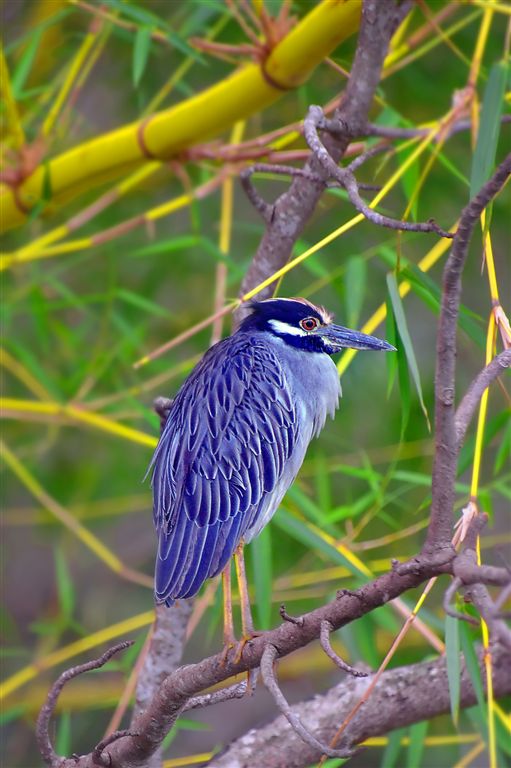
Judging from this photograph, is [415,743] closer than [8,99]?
Yes

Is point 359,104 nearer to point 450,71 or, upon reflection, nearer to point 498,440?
point 450,71

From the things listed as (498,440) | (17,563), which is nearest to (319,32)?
(498,440)

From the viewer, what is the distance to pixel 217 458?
157 cm

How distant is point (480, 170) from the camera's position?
49.1 inches

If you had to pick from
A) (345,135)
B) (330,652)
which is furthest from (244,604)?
(345,135)

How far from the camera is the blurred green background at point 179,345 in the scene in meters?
2.27

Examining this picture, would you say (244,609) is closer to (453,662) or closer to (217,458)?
(217,458)

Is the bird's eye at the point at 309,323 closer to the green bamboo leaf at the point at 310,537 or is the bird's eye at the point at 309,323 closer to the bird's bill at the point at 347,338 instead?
the bird's bill at the point at 347,338

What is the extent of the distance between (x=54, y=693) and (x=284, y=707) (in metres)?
0.37

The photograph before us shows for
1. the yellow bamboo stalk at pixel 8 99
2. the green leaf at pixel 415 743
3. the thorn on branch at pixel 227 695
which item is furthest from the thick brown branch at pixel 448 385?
the yellow bamboo stalk at pixel 8 99

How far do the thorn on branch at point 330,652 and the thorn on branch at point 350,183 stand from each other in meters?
0.42

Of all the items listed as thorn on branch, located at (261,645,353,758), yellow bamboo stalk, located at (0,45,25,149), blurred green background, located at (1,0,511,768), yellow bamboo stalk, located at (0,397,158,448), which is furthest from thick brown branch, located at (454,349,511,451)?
yellow bamboo stalk, located at (0,45,25,149)

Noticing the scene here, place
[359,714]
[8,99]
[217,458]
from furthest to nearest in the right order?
[8,99] < [359,714] < [217,458]

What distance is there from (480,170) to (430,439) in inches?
50.9
